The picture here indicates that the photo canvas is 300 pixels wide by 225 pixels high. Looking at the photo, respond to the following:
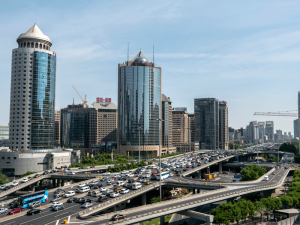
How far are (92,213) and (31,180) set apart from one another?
59703mm

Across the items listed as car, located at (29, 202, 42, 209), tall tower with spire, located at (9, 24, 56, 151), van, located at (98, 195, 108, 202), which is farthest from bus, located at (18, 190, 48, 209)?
tall tower with spire, located at (9, 24, 56, 151)

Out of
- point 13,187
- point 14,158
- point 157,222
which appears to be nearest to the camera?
point 157,222

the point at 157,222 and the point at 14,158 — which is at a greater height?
the point at 14,158

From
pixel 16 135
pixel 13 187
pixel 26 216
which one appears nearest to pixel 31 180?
pixel 13 187

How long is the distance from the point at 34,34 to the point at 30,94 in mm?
38261

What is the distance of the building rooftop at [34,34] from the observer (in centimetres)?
17688

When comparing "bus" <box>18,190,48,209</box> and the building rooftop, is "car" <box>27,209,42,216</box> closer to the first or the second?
"bus" <box>18,190,48,209</box>

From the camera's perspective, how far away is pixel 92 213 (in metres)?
62.4

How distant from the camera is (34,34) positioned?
17812 cm

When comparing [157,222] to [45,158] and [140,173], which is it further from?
[45,158]

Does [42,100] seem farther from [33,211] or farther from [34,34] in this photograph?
[33,211]

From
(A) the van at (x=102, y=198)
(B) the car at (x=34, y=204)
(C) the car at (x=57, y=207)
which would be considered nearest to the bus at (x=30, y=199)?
(B) the car at (x=34, y=204)

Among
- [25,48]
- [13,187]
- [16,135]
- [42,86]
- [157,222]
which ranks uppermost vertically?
[25,48]

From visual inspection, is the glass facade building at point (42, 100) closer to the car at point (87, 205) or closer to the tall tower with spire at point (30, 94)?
the tall tower with spire at point (30, 94)
